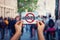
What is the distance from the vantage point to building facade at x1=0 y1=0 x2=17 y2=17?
244 cm

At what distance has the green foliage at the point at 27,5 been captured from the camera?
2.46 meters

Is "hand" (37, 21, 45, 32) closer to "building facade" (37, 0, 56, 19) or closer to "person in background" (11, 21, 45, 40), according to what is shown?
"person in background" (11, 21, 45, 40)

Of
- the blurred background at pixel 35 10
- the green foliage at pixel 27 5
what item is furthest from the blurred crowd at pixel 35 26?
the green foliage at pixel 27 5

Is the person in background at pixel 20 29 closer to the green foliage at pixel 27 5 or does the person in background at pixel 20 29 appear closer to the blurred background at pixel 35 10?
the blurred background at pixel 35 10

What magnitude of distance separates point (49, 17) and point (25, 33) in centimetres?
33

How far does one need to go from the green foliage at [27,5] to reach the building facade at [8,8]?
0.06 m

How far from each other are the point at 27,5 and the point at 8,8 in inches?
8.6

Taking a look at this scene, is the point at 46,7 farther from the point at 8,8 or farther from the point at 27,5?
the point at 8,8

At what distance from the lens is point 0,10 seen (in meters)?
2.46

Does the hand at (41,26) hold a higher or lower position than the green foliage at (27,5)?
lower

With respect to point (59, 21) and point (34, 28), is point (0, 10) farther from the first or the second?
point (59, 21)

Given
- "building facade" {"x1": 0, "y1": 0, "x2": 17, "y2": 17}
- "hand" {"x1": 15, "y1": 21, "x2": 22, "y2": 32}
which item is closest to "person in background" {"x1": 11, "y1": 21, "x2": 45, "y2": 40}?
"hand" {"x1": 15, "y1": 21, "x2": 22, "y2": 32}

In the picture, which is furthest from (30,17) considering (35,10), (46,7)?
(46,7)

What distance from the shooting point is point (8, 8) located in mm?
2439
